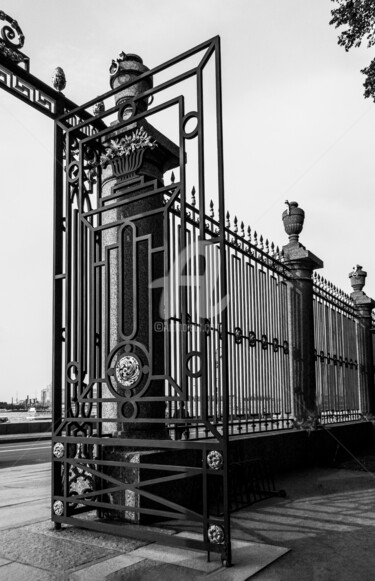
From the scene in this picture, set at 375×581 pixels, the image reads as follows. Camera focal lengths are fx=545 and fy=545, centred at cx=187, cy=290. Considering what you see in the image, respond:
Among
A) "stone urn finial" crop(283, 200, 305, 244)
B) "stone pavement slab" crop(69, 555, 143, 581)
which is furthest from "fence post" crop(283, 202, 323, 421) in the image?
"stone pavement slab" crop(69, 555, 143, 581)

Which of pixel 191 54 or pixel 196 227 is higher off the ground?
pixel 191 54

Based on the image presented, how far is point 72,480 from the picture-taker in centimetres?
536

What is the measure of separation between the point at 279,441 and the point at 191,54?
5746mm

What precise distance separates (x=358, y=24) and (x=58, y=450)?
829cm

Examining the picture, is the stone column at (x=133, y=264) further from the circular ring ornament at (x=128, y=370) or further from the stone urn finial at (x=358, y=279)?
the stone urn finial at (x=358, y=279)

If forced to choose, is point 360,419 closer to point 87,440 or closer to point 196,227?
point 196,227

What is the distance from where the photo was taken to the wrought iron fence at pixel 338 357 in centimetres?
1108

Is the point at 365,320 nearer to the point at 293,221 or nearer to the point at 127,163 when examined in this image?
the point at 293,221

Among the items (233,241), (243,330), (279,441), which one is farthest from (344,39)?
(279,441)

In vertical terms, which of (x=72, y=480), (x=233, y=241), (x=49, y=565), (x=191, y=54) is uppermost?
(x=191, y=54)

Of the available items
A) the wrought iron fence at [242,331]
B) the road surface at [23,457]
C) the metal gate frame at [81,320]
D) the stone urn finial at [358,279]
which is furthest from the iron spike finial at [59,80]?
the stone urn finial at [358,279]

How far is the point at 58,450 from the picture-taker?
17.7ft

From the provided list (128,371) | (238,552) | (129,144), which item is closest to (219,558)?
(238,552)

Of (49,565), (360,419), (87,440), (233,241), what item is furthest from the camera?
(360,419)
